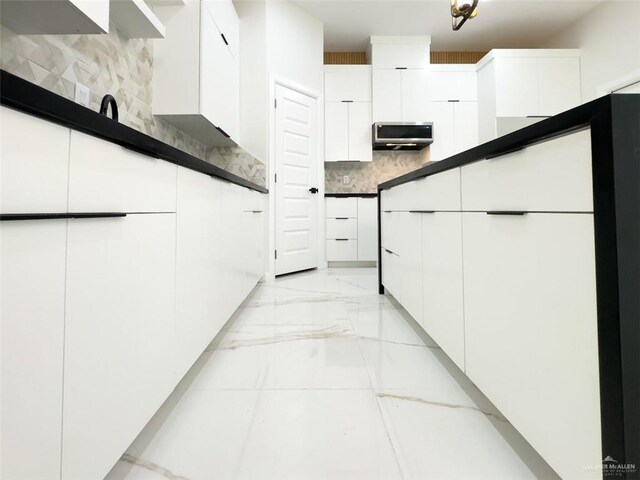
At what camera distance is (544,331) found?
65 centimetres

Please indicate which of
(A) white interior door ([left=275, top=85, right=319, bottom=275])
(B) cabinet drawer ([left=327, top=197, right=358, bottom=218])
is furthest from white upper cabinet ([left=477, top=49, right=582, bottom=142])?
(A) white interior door ([left=275, top=85, right=319, bottom=275])

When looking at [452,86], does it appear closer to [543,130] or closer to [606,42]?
[606,42]

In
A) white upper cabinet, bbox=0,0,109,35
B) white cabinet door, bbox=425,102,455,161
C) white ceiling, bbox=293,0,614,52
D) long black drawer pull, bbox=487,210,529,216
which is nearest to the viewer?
long black drawer pull, bbox=487,210,529,216

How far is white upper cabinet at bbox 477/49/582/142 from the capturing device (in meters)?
4.21

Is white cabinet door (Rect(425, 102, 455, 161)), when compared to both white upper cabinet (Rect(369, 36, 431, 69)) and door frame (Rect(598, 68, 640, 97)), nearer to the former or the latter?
white upper cabinet (Rect(369, 36, 431, 69))

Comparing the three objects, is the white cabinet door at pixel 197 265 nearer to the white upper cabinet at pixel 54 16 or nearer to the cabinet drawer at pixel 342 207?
the white upper cabinet at pixel 54 16

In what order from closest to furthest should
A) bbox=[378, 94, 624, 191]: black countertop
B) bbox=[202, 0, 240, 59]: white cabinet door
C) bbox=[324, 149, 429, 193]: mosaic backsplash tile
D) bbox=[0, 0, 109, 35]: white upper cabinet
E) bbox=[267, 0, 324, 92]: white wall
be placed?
bbox=[378, 94, 624, 191]: black countertop < bbox=[0, 0, 109, 35]: white upper cabinet < bbox=[202, 0, 240, 59]: white cabinet door < bbox=[267, 0, 324, 92]: white wall < bbox=[324, 149, 429, 193]: mosaic backsplash tile

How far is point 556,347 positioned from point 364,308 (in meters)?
1.62

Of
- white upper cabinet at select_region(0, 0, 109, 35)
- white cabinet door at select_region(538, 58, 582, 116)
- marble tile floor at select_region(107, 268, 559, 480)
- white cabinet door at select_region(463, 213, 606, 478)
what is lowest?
marble tile floor at select_region(107, 268, 559, 480)

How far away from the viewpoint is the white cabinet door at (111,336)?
53 cm

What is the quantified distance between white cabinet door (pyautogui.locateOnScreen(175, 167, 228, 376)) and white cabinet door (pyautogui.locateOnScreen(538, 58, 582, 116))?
15.8 feet

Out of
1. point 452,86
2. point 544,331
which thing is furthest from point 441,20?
point 544,331

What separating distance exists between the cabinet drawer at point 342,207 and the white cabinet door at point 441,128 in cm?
137

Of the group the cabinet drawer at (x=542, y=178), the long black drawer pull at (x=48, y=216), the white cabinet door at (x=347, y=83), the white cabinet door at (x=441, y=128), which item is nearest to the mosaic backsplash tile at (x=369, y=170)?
the white cabinet door at (x=441, y=128)
